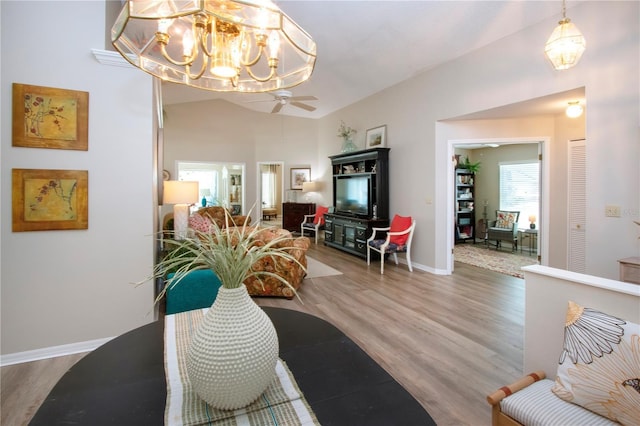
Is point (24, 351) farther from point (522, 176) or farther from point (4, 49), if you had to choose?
point (522, 176)

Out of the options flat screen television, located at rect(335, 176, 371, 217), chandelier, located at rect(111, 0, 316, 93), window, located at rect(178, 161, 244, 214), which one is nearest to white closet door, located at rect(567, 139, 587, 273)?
flat screen television, located at rect(335, 176, 371, 217)

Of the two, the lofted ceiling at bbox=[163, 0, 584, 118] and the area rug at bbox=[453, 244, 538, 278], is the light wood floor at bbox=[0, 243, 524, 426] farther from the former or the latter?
the lofted ceiling at bbox=[163, 0, 584, 118]

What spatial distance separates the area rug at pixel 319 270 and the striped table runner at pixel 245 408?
3.76 metres

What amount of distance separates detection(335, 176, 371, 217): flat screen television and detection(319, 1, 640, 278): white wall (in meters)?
0.58

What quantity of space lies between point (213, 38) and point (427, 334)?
9.57 ft

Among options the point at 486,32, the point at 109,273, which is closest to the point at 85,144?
the point at 109,273

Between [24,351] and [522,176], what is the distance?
8.80m

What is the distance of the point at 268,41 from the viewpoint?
1.88 m

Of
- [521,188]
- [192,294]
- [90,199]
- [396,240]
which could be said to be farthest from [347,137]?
[192,294]

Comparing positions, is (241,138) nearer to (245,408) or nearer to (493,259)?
(493,259)

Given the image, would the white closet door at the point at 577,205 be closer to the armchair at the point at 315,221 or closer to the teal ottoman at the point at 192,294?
the teal ottoman at the point at 192,294

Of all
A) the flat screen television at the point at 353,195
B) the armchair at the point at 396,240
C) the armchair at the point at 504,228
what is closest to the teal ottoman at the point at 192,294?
the armchair at the point at 396,240

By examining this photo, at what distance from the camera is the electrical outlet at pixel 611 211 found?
9.91ft

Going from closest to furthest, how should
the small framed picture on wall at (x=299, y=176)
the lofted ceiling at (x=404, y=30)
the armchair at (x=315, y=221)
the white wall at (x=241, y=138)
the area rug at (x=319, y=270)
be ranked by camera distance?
the lofted ceiling at (x=404, y=30) < the area rug at (x=319, y=270) < the white wall at (x=241, y=138) < the armchair at (x=315, y=221) < the small framed picture on wall at (x=299, y=176)
